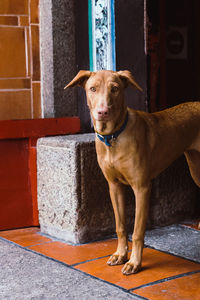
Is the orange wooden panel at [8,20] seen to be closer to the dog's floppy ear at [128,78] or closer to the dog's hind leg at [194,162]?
the dog's floppy ear at [128,78]

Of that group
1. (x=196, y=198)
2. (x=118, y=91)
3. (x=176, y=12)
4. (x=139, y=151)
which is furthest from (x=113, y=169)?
(x=176, y=12)

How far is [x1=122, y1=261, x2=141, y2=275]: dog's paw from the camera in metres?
3.03

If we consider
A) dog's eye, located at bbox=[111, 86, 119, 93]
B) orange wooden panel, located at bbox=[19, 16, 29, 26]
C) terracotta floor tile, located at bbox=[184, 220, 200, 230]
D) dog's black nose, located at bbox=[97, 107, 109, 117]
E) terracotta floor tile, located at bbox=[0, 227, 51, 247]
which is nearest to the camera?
dog's black nose, located at bbox=[97, 107, 109, 117]

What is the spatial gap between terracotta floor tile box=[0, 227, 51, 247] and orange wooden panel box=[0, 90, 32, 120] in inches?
40.1

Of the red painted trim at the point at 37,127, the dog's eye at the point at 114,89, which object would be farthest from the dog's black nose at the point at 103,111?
the red painted trim at the point at 37,127

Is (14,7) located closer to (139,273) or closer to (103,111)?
(103,111)

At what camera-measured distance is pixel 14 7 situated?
4133 millimetres

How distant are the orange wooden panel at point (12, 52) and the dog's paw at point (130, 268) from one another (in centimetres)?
204

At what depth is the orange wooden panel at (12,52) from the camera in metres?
4.11

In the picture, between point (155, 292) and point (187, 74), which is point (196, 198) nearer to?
point (187, 74)

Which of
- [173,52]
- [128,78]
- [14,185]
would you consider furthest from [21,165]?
[173,52]

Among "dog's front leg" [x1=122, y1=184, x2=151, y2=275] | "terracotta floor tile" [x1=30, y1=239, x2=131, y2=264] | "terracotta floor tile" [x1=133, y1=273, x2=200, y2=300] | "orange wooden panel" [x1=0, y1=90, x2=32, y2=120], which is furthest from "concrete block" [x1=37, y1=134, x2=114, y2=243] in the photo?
"terracotta floor tile" [x1=133, y1=273, x2=200, y2=300]

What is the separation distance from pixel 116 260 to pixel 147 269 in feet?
0.76

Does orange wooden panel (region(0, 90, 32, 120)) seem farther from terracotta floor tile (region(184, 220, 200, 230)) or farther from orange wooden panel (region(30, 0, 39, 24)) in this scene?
terracotta floor tile (region(184, 220, 200, 230))
